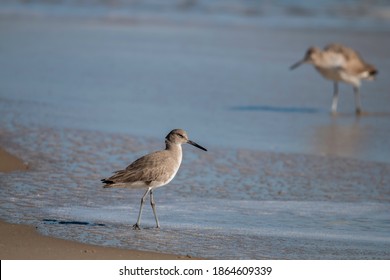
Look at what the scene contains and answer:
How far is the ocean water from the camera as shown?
7492 millimetres

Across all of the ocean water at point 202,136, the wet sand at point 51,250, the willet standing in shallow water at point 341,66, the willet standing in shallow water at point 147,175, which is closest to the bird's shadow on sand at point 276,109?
the ocean water at point 202,136

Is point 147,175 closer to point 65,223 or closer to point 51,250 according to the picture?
point 65,223

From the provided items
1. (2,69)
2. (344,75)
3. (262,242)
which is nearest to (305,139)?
(344,75)

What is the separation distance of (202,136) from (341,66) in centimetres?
392

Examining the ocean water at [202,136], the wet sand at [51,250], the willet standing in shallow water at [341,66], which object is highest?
the willet standing in shallow water at [341,66]

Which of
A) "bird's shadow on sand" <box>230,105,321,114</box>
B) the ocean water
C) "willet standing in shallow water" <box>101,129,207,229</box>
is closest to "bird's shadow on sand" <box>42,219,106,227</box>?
the ocean water

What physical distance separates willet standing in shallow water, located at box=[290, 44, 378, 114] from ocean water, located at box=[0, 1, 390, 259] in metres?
0.42

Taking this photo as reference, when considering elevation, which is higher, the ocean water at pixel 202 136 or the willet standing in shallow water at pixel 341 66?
the willet standing in shallow water at pixel 341 66

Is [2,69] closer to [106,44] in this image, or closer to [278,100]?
[106,44]

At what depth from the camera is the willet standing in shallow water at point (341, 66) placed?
14.3 metres

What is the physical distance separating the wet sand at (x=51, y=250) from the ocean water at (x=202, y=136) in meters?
0.17

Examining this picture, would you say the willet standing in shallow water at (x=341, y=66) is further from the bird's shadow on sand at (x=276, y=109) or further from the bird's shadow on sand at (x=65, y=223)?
the bird's shadow on sand at (x=65, y=223)

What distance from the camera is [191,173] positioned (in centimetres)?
966

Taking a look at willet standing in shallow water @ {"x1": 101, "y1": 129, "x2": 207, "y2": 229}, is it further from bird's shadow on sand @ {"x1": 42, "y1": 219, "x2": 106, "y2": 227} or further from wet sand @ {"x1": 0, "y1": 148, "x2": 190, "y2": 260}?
wet sand @ {"x1": 0, "y1": 148, "x2": 190, "y2": 260}
